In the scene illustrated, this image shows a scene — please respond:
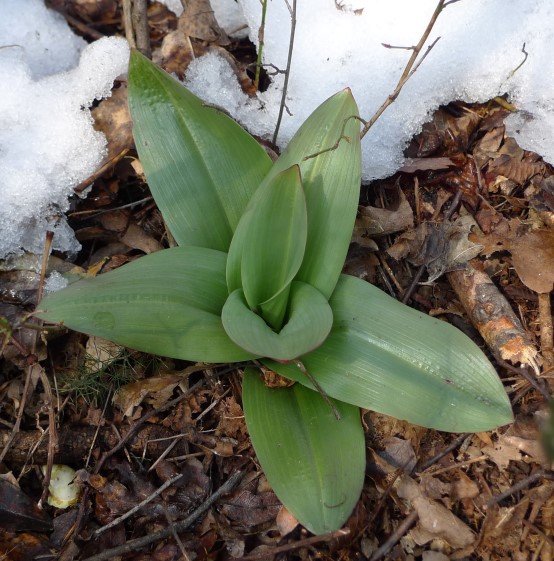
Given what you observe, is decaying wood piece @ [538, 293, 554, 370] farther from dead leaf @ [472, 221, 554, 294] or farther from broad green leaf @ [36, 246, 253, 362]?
broad green leaf @ [36, 246, 253, 362]

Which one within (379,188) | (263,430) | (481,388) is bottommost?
(263,430)

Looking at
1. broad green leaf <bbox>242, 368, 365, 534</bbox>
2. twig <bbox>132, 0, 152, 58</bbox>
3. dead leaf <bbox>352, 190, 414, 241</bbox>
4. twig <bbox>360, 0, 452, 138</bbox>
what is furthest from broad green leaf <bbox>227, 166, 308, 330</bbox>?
twig <bbox>132, 0, 152, 58</bbox>

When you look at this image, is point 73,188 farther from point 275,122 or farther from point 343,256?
point 343,256

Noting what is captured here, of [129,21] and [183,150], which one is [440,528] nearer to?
[183,150]

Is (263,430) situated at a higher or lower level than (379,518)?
higher

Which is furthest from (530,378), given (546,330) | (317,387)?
(317,387)

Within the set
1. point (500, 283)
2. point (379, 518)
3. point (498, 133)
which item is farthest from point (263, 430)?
point (498, 133)

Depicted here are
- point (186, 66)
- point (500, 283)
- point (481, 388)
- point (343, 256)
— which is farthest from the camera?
point (186, 66)
